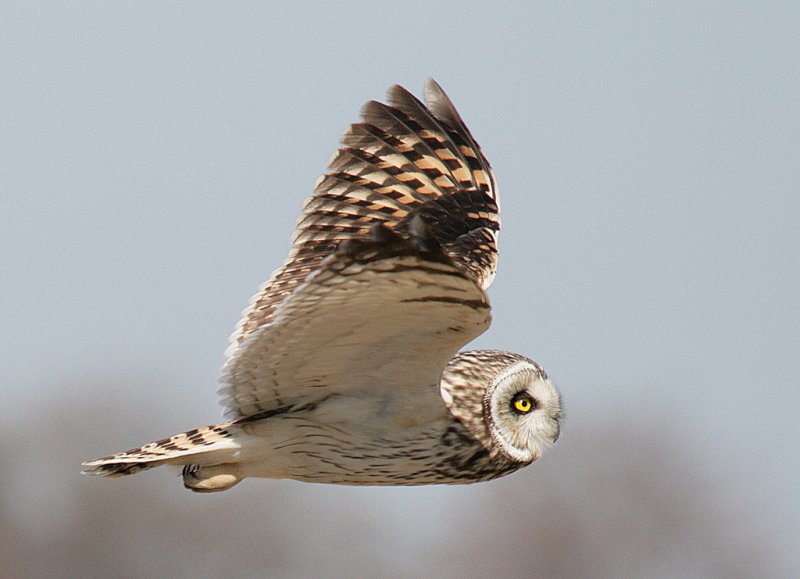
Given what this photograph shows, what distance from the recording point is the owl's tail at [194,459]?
648cm

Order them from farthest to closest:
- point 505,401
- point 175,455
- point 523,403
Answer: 1. point 523,403
2. point 505,401
3. point 175,455

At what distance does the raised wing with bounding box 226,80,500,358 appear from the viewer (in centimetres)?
727

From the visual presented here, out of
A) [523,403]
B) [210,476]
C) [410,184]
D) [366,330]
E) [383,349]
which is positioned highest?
[410,184]

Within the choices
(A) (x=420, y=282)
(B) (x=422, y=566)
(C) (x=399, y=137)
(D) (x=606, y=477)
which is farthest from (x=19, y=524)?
(A) (x=420, y=282)

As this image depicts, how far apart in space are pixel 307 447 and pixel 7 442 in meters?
23.9

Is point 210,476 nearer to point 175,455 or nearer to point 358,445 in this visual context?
point 175,455

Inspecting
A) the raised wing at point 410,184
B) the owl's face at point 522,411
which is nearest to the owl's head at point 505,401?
the owl's face at point 522,411

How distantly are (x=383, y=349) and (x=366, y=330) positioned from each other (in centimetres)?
21

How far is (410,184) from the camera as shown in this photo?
7.53 metres

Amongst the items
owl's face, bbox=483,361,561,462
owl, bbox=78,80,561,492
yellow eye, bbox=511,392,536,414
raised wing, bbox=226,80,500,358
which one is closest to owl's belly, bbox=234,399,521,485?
owl, bbox=78,80,561,492

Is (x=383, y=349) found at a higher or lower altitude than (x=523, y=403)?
higher

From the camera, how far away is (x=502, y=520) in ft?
96.9

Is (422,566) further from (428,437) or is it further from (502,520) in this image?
(428,437)

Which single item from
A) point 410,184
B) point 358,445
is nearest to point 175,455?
point 358,445
